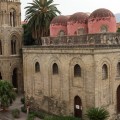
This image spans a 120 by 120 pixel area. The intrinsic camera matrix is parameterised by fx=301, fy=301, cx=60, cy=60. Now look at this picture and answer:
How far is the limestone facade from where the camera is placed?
23.0 meters

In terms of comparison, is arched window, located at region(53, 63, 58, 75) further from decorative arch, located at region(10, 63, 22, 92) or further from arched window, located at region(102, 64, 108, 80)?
decorative arch, located at region(10, 63, 22, 92)

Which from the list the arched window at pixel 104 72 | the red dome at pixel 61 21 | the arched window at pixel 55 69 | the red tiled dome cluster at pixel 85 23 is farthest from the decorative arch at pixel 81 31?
the arched window at pixel 104 72

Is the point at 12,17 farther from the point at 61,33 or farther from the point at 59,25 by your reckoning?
the point at 61,33

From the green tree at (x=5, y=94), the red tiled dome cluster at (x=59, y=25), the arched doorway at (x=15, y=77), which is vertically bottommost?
the green tree at (x=5, y=94)

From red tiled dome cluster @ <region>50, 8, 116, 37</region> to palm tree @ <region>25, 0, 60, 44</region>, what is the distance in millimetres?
5196

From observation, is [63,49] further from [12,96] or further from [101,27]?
[12,96]

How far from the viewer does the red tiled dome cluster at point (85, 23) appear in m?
26.6

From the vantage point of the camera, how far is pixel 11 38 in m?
37.5

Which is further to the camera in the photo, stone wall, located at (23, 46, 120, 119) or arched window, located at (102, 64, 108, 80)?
arched window, located at (102, 64, 108, 80)

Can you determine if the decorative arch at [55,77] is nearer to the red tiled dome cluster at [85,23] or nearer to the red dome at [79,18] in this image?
the red tiled dome cluster at [85,23]

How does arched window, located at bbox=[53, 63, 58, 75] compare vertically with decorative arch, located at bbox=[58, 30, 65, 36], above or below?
below

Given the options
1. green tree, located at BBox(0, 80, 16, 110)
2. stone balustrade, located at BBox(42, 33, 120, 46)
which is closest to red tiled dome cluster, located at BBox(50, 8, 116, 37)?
stone balustrade, located at BBox(42, 33, 120, 46)

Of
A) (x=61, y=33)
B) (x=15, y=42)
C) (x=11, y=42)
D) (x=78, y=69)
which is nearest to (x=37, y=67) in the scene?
(x=61, y=33)

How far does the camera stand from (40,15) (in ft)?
119
